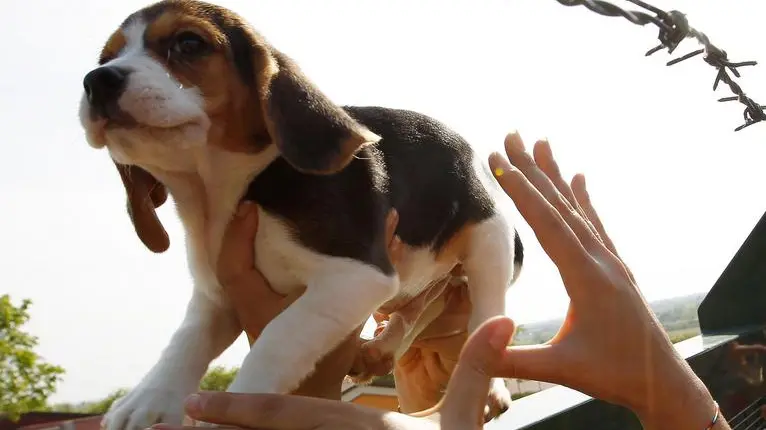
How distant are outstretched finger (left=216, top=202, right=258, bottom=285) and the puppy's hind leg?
0.47 metres

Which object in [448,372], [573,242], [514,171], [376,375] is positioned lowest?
[448,372]

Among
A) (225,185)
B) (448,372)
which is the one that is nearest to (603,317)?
(225,185)

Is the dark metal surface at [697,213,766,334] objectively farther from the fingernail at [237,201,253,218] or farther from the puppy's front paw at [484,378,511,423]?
the fingernail at [237,201,253,218]

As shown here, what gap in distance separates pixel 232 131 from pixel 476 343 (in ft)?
1.58

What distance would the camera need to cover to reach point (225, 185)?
3.26 ft

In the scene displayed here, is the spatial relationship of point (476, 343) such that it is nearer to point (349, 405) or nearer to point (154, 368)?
point (349, 405)

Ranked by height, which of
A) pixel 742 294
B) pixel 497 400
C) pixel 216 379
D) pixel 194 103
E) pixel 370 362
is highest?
pixel 194 103

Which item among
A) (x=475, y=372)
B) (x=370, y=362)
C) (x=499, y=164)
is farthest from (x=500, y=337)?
(x=370, y=362)

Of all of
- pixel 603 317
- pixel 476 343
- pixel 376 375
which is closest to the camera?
pixel 476 343

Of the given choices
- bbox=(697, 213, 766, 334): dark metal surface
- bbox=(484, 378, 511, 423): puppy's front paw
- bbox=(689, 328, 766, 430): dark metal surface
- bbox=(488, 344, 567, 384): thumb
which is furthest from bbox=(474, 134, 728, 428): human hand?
bbox=(697, 213, 766, 334): dark metal surface

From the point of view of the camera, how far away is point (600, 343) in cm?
78

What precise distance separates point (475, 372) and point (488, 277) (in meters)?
0.62

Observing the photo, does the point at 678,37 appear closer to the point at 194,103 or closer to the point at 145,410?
the point at 194,103

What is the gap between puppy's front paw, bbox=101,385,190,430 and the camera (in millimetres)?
858
